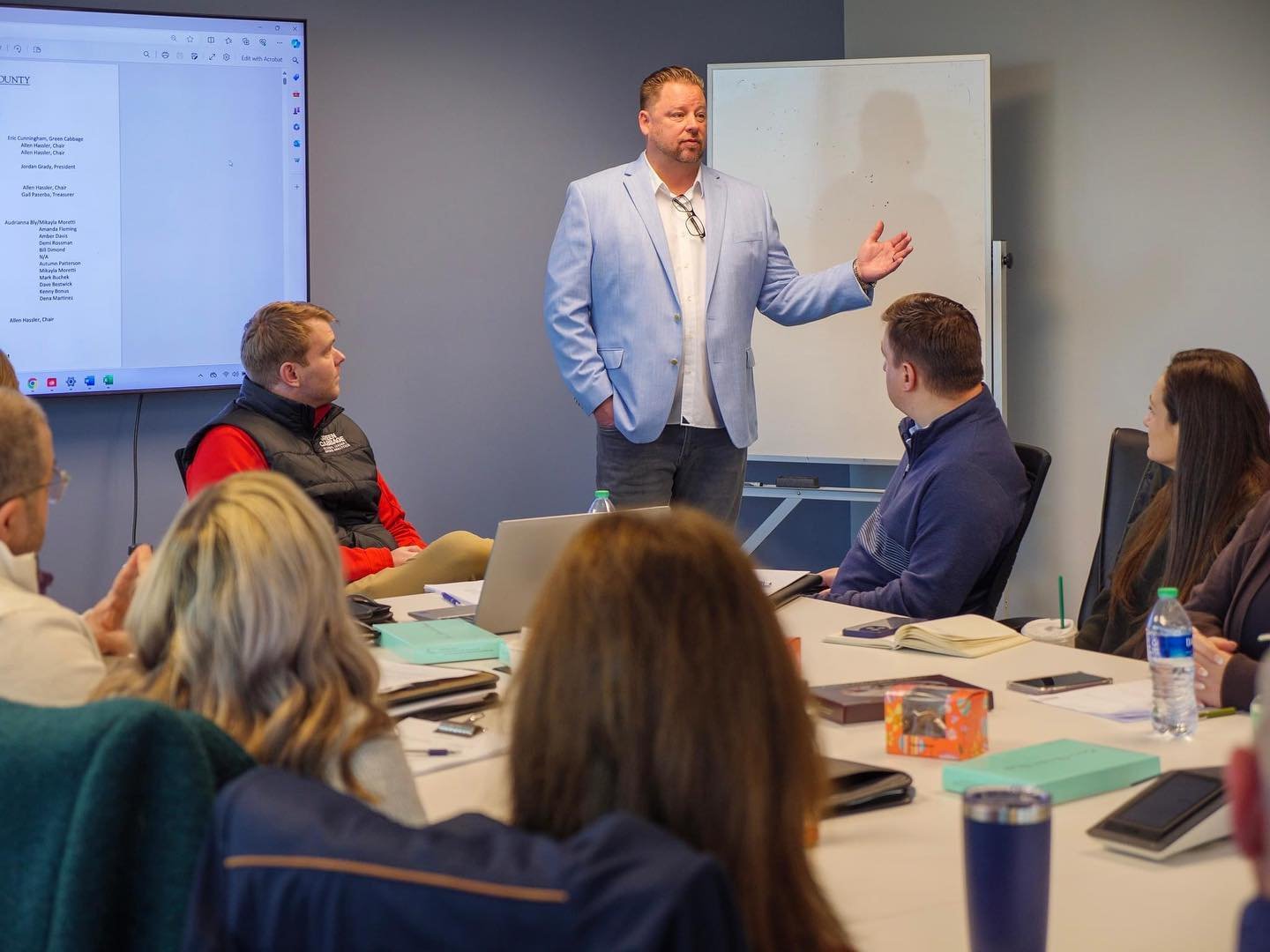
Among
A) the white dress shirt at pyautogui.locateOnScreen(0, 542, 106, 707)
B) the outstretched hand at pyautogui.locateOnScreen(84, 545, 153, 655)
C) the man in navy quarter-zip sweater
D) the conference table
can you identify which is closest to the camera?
the conference table

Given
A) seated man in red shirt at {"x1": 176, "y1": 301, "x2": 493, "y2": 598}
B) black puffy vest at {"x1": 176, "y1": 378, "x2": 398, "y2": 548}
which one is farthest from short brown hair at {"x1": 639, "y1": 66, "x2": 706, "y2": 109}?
black puffy vest at {"x1": 176, "y1": 378, "x2": 398, "y2": 548}

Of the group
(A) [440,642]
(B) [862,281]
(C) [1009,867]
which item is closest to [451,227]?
(B) [862,281]

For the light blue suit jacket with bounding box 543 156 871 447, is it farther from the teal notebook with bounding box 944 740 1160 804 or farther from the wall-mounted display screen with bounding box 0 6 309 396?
the teal notebook with bounding box 944 740 1160 804

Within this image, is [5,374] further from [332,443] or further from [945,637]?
[945,637]

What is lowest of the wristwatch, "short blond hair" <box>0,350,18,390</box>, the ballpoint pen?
the ballpoint pen

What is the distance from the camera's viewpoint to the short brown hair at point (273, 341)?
3.64 m

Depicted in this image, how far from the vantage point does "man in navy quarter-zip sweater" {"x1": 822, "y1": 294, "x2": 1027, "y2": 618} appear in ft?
9.89

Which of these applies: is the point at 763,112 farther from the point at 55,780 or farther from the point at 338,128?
the point at 55,780

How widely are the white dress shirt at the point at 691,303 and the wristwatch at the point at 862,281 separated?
0.45 meters

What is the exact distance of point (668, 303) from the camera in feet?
13.7

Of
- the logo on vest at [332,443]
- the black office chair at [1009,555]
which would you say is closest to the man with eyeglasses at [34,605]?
the logo on vest at [332,443]

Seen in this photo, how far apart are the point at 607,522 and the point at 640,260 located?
3246 millimetres

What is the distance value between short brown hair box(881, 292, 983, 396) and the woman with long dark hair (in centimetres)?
44

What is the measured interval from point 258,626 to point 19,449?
2.84ft
